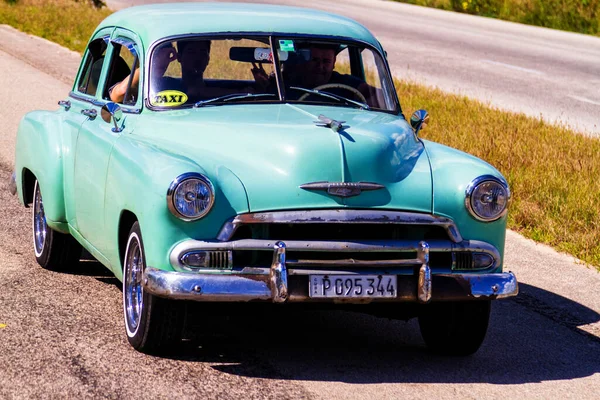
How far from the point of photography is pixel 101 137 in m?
6.16

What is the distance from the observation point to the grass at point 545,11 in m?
26.6

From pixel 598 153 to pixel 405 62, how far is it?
940 centimetres

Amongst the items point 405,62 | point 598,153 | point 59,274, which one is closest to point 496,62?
point 405,62

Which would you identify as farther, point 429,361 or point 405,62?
point 405,62

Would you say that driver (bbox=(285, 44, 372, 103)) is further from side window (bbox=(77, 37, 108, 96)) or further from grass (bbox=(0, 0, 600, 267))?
side window (bbox=(77, 37, 108, 96))

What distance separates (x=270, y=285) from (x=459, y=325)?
1.12 m

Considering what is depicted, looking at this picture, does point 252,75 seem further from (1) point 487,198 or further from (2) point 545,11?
(2) point 545,11

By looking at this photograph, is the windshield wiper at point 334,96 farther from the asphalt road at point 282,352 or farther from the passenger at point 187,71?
the asphalt road at point 282,352

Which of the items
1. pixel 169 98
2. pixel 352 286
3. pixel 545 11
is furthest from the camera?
pixel 545 11

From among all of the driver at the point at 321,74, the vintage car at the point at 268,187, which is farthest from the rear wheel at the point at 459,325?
the driver at the point at 321,74

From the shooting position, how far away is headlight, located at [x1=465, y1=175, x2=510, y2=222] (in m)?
5.37

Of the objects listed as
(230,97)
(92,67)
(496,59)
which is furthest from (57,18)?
(230,97)

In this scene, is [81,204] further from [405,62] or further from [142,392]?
[405,62]

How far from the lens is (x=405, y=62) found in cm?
1973
